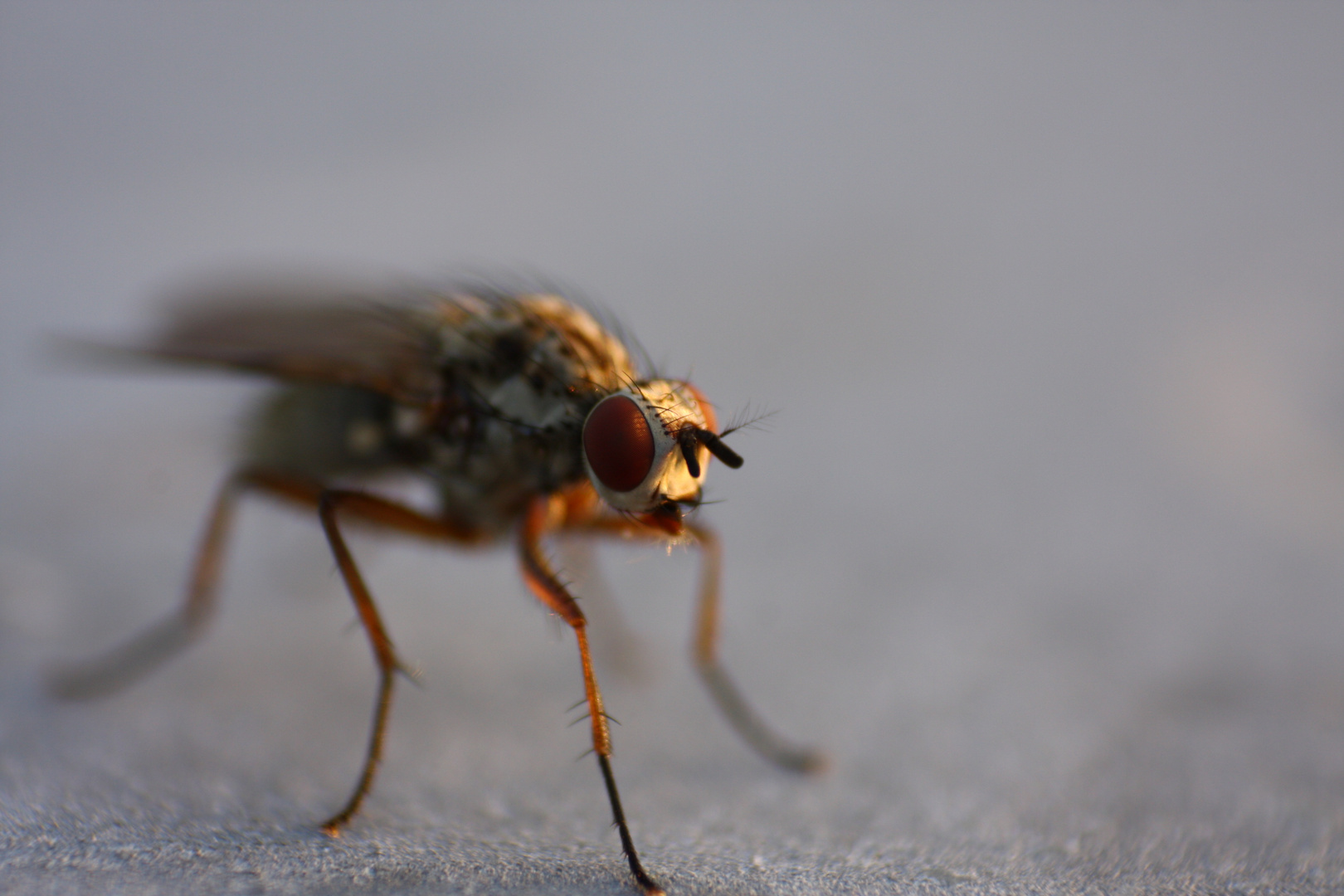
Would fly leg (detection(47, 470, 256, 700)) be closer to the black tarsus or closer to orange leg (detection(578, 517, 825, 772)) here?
orange leg (detection(578, 517, 825, 772))

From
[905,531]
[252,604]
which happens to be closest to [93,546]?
[252,604]

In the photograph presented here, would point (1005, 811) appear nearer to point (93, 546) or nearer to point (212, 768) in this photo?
point (212, 768)

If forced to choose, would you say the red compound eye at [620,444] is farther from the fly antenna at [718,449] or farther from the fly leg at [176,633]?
the fly leg at [176,633]

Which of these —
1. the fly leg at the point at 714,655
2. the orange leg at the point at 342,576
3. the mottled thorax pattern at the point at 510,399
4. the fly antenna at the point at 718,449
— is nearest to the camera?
the fly antenna at the point at 718,449

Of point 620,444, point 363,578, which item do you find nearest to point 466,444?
point 363,578

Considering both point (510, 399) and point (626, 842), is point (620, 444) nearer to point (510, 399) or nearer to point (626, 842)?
point (510, 399)

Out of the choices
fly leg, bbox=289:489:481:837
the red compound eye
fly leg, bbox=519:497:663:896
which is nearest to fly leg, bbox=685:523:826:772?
fly leg, bbox=519:497:663:896

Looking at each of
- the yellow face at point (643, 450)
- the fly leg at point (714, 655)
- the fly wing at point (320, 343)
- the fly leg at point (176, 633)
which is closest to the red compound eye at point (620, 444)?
the yellow face at point (643, 450)
